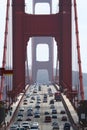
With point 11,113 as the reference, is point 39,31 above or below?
above

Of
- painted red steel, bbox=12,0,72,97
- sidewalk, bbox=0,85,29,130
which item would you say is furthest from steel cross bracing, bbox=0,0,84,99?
sidewalk, bbox=0,85,29,130

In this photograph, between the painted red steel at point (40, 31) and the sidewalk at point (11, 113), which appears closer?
the sidewalk at point (11, 113)

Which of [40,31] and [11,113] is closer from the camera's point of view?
[11,113]

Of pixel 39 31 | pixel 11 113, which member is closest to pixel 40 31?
pixel 39 31

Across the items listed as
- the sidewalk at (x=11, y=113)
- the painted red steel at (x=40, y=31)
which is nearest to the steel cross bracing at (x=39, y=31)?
the painted red steel at (x=40, y=31)

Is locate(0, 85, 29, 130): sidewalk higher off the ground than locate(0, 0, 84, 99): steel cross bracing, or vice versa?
locate(0, 0, 84, 99): steel cross bracing

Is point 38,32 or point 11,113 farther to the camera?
point 38,32

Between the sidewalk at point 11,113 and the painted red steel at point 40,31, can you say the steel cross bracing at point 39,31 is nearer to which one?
the painted red steel at point 40,31

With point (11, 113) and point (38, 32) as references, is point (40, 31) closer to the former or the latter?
point (38, 32)

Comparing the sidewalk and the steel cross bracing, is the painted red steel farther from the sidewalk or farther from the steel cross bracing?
the sidewalk
